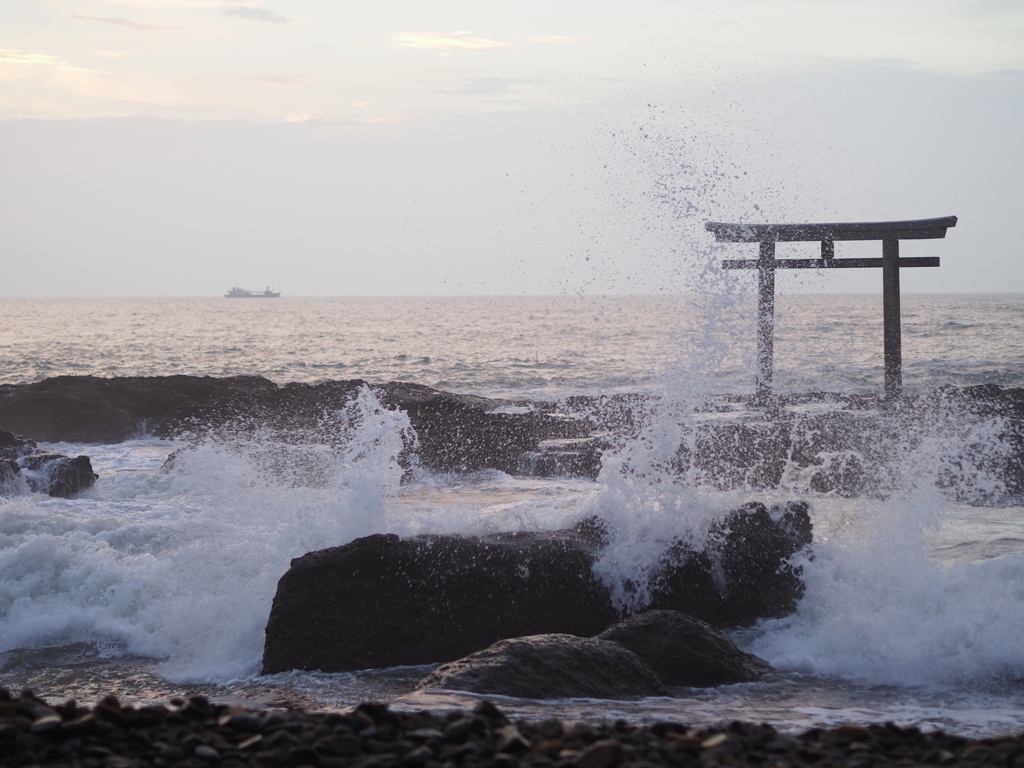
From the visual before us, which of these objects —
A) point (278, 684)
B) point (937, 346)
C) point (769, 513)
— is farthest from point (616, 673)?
point (937, 346)

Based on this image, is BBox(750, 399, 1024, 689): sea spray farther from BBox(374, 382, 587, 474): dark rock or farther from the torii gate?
the torii gate

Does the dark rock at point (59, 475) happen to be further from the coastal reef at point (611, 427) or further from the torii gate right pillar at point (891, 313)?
the torii gate right pillar at point (891, 313)

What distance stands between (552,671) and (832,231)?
984 centimetres

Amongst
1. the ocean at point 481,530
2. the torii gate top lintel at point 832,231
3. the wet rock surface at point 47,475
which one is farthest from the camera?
the torii gate top lintel at point 832,231

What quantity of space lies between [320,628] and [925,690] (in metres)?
3.41

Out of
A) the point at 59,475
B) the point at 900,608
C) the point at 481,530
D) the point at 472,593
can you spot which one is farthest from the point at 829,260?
the point at 59,475

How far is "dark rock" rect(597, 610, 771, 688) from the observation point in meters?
4.48

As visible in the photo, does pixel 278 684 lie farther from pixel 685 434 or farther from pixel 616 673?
pixel 685 434

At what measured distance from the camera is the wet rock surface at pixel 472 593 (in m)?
5.02

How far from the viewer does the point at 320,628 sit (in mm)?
5012

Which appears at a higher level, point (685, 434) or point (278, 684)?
point (685, 434)

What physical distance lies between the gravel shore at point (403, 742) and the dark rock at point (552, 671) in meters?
0.97

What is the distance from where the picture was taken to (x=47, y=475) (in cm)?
954

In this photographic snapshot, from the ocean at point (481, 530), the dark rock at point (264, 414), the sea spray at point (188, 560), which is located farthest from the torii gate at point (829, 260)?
the sea spray at point (188, 560)
